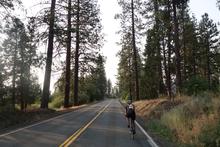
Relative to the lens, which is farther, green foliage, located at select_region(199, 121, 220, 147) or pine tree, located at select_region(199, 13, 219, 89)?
pine tree, located at select_region(199, 13, 219, 89)

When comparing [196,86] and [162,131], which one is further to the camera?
[196,86]

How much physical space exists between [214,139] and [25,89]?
52.4 meters

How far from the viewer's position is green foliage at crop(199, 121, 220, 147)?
38.8 feet

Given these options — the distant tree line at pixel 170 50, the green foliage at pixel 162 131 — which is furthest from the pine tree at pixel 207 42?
the green foliage at pixel 162 131

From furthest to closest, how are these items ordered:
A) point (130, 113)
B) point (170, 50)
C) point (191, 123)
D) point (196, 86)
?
1. point (170, 50)
2. point (196, 86)
3. point (130, 113)
4. point (191, 123)

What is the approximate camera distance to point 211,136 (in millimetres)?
12219

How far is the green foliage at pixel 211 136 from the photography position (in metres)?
11.8

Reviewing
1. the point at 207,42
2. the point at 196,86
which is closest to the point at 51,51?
the point at 196,86

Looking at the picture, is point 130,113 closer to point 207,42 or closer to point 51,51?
point 51,51

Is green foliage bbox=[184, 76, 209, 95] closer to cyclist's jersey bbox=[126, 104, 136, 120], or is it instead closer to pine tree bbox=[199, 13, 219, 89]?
cyclist's jersey bbox=[126, 104, 136, 120]

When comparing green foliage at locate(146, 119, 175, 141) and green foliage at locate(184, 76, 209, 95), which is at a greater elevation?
green foliage at locate(184, 76, 209, 95)

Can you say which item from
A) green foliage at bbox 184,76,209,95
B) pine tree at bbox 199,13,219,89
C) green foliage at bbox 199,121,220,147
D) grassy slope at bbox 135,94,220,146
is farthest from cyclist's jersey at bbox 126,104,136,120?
pine tree at bbox 199,13,219,89

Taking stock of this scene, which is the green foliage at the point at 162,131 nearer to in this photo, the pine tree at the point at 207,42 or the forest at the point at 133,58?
the forest at the point at 133,58

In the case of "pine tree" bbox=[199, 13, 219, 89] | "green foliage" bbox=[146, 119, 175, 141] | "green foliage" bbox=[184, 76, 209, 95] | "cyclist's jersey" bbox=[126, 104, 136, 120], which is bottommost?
"green foliage" bbox=[146, 119, 175, 141]
